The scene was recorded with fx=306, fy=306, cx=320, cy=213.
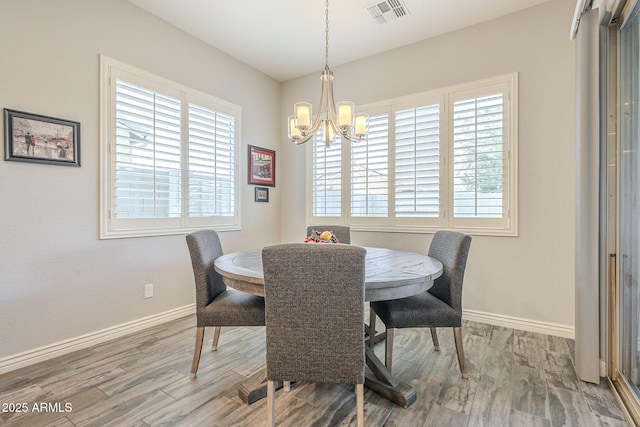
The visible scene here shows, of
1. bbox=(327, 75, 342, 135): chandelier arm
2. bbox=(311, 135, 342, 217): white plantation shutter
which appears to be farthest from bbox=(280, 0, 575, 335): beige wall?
bbox=(327, 75, 342, 135): chandelier arm

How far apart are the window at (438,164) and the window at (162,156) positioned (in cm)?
142

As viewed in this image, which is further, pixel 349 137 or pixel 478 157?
pixel 478 157

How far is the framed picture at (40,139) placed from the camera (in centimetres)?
206

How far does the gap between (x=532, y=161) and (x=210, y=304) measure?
2.92m

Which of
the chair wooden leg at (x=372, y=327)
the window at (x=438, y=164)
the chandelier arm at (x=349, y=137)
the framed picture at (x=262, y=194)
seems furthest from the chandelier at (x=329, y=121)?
the framed picture at (x=262, y=194)

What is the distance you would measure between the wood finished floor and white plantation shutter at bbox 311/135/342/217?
1922mm

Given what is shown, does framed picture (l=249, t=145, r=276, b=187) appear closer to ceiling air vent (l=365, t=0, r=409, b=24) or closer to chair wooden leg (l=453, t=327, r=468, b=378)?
ceiling air vent (l=365, t=0, r=409, b=24)

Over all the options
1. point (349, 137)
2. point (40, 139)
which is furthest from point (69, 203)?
point (349, 137)

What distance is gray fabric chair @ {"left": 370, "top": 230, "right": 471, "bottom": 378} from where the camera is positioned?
1864 mm

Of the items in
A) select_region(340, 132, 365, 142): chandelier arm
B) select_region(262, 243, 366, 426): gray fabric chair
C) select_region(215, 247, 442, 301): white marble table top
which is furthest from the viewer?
select_region(340, 132, 365, 142): chandelier arm

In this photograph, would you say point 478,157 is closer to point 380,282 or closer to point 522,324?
point 522,324

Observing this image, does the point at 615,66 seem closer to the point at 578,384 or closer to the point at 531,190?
the point at 531,190

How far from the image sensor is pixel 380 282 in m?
1.48

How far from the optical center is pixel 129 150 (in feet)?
8.82
